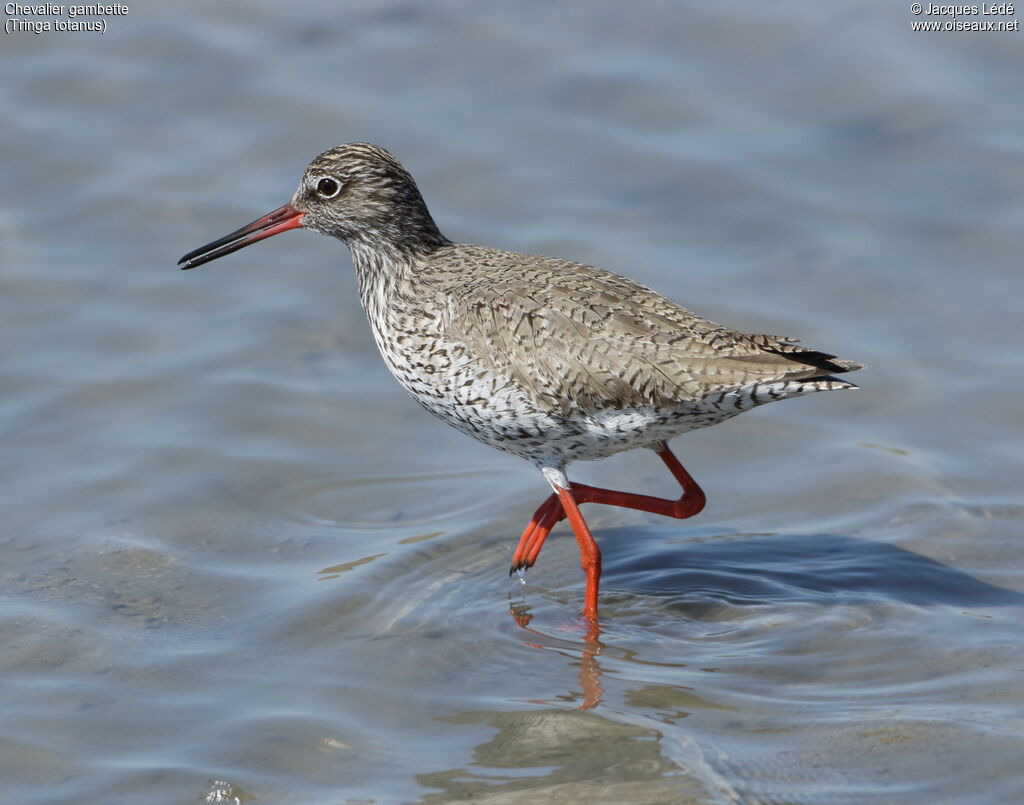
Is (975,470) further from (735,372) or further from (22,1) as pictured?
(22,1)

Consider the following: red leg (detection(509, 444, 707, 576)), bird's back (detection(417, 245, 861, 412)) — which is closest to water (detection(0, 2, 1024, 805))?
red leg (detection(509, 444, 707, 576))

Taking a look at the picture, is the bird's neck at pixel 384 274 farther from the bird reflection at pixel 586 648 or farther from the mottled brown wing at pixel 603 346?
the bird reflection at pixel 586 648

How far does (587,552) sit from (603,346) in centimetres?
136

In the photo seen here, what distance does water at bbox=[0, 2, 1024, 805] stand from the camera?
7355mm

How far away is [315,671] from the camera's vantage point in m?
8.02

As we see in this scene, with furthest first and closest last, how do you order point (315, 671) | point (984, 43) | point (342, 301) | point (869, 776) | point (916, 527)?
point (984, 43) < point (342, 301) < point (916, 527) < point (315, 671) < point (869, 776)

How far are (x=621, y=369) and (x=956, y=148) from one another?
6.24 metres

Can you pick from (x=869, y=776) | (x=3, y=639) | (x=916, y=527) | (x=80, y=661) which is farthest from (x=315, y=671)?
(x=916, y=527)

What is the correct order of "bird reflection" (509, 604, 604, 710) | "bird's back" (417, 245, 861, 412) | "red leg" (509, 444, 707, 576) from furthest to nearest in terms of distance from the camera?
1. "red leg" (509, 444, 707, 576)
2. "bird's back" (417, 245, 861, 412)
3. "bird reflection" (509, 604, 604, 710)

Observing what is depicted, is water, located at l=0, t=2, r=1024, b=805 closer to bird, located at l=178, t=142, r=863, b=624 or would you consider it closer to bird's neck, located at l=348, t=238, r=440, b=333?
bird, located at l=178, t=142, r=863, b=624

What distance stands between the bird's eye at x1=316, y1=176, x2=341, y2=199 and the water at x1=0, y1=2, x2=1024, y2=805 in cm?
202

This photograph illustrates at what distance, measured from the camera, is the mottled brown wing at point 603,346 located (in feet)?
27.1

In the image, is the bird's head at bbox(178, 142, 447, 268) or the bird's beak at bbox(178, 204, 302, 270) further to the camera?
the bird's beak at bbox(178, 204, 302, 270)

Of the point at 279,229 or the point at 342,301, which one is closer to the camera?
the point at 279,229
